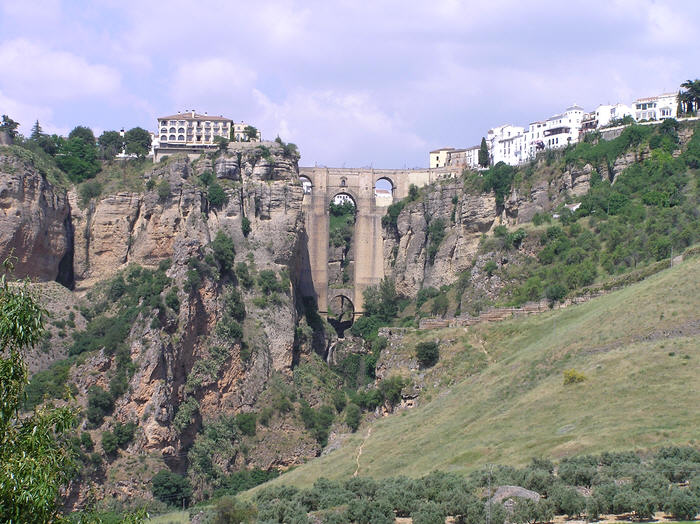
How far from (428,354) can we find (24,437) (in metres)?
46.3

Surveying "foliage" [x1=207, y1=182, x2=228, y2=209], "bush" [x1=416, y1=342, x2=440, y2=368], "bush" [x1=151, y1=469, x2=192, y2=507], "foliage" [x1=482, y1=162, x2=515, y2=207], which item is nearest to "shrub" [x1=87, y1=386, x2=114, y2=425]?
"bush" [x1=151, y1=469, x2=192, y2=507]

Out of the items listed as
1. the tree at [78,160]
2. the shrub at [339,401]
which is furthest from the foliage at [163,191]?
the shrub at [339,401]

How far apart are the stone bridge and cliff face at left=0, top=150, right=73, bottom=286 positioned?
864 inches

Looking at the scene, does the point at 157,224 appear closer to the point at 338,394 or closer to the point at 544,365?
the point at 338,394

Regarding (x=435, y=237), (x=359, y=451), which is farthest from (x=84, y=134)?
(x=359, y=451)

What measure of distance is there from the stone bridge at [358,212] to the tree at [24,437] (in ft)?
227

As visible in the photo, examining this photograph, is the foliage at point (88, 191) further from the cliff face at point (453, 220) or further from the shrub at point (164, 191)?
the cliff face at point (453, 220)

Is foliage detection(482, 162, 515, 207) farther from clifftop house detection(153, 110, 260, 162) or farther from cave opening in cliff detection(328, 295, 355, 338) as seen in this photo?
clifftop house detection(153, 110, 260, 162)

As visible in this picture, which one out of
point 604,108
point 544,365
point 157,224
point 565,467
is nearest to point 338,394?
point 157,224

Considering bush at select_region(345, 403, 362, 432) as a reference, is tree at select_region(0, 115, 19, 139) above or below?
above

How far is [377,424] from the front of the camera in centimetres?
6034

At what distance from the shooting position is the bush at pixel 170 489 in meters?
60.9

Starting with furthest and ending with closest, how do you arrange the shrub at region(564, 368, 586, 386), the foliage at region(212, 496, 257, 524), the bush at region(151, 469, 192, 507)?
the bush at region(151, 469, 192, 507) < the shrub at region(564, 368, 586, 386) < the foliage at region(212, 496, 257, 524)

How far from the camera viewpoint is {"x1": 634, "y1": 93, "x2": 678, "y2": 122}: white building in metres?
103
